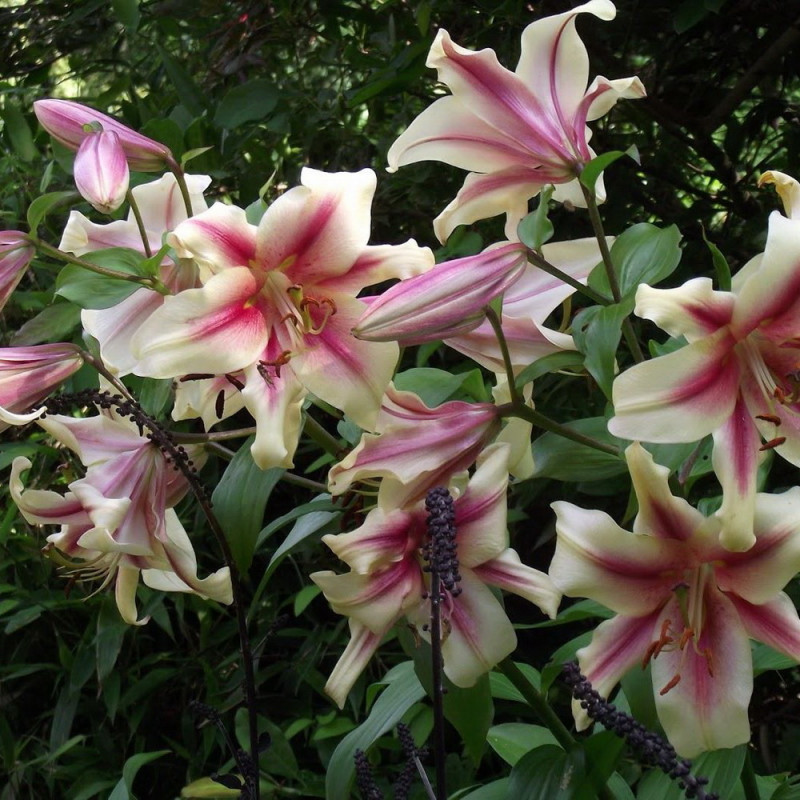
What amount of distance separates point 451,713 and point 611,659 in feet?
0.39

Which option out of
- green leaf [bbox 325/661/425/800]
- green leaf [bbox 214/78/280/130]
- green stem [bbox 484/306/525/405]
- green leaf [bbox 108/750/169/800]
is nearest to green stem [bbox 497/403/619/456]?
green stem [bbox 484/306/525/405]

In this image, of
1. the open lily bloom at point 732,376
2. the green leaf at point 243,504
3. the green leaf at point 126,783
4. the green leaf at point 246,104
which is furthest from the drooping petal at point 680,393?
the green leaf at point 246,104

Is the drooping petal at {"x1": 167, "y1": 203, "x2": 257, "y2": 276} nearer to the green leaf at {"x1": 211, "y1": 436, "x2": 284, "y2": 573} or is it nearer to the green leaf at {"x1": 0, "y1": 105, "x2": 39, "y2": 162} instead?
the green leaf at {"x1": 211, "y1": 436, "x2": 284, "y2": 573}

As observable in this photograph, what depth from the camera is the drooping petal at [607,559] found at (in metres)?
0.51

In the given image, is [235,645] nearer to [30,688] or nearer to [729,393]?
[30,688]

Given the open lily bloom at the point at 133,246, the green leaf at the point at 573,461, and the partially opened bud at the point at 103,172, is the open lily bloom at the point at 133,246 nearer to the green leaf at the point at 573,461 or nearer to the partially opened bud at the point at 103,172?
the partially opened bud at the point at 103,172

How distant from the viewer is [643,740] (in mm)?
326

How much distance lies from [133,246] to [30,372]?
11 cm

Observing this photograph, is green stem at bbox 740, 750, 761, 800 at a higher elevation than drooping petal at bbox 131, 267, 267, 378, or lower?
lower

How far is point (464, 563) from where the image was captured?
0.54m

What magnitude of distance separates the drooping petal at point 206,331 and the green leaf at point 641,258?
0.19 metres

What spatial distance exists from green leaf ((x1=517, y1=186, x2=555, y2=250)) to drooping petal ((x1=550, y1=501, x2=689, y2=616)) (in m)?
0.14

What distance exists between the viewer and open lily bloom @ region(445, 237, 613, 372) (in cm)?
58

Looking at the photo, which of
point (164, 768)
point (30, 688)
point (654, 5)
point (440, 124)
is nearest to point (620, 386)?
point (440, 124)
